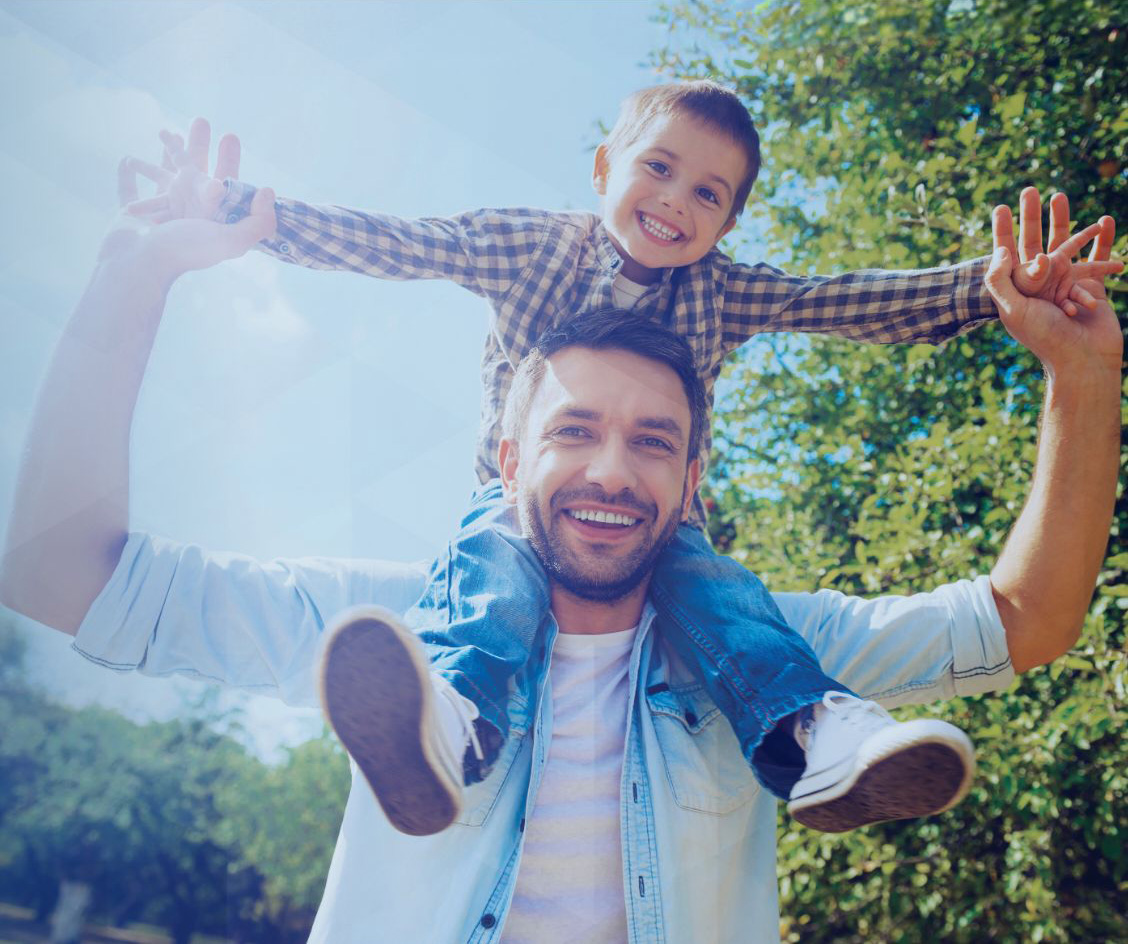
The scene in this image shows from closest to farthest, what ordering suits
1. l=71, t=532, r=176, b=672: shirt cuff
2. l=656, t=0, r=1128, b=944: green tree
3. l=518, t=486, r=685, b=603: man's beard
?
1. l=71, t=532, r=176, b=672: shirt cuff
2. l=518, t=486, r=685, b=603: man's beard
3. l=656, t=0, r=1128, b=944: green tree

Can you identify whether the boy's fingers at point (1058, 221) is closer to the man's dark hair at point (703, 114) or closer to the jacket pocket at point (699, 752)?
the man's dark hair at point (703, 114)

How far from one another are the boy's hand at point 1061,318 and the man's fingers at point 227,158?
4.98 ft

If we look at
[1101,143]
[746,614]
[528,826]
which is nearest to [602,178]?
[746,614]

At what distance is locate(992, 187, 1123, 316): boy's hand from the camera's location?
1812 millimetres

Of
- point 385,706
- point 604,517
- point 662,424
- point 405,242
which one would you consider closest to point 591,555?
point 604,517

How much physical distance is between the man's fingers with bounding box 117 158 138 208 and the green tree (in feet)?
8.02

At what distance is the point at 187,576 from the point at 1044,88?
141 inches

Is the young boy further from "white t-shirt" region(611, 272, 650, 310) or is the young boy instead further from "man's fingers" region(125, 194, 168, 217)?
"man's fingers" region(125, 194, 168, 217)

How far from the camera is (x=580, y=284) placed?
2.24 metres

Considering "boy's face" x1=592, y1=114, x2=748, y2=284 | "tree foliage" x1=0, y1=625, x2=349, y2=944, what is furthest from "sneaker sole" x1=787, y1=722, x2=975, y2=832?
"tree foliage" x1=0, y1=625, x2=349, y2=944

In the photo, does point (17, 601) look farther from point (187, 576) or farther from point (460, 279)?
point (460, 279)

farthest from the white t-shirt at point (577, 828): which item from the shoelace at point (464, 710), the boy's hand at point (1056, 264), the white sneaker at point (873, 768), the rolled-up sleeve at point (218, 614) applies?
the boy's hand at point (1056, 264)

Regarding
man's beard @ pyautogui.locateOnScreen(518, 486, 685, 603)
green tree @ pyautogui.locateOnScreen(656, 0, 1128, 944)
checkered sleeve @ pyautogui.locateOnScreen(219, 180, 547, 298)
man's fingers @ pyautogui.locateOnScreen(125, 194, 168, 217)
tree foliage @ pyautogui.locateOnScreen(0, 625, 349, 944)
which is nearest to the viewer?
man's fingers @ pyautogui.locateOnScreen(125, 194, 168, 217)

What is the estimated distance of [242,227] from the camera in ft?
5.77
